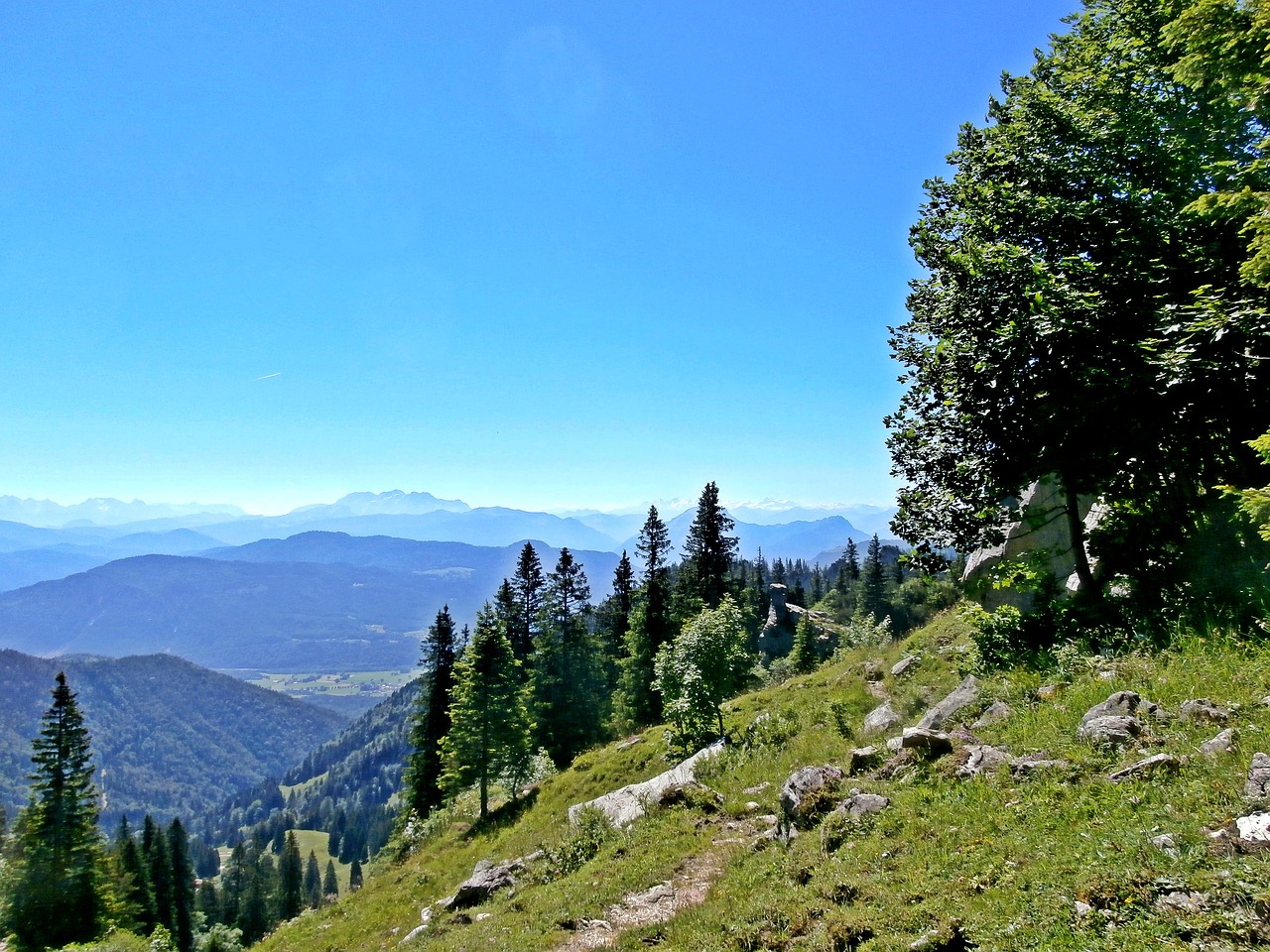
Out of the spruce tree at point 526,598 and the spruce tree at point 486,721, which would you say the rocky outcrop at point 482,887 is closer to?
the spruce tree at point 486,721

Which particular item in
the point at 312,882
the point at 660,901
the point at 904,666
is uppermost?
the point at 904,666

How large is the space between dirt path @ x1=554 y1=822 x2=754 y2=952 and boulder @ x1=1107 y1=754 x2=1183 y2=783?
237 inches

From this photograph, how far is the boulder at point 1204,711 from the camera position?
7350mm

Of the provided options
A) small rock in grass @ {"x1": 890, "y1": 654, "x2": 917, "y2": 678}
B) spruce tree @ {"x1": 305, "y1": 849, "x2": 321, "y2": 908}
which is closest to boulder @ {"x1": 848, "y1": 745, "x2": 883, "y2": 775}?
small rock in grass @ {"x1": 890, "y1": 654, "x2": 917, "y2": 678}

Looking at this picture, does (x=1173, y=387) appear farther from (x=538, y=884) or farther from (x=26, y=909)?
(x=26, y=909)

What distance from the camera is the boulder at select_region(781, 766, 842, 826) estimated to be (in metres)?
10.1

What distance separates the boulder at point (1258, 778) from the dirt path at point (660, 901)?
275 inches

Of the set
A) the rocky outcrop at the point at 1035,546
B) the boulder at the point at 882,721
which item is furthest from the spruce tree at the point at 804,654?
the boulder at the point at 882,721

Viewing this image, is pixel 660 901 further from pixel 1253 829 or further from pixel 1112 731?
pixel 1253 829

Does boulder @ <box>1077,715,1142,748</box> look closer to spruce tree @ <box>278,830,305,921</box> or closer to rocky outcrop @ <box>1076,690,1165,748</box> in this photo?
rocky outcrop @ <box>1076,690,1165,748</box>

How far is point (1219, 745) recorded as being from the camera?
672 centimetres

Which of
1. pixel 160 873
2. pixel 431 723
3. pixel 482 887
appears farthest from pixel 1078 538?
pixel 160 873

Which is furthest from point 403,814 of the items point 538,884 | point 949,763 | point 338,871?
point 338,871

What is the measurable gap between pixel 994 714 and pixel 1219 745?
4043 mm
